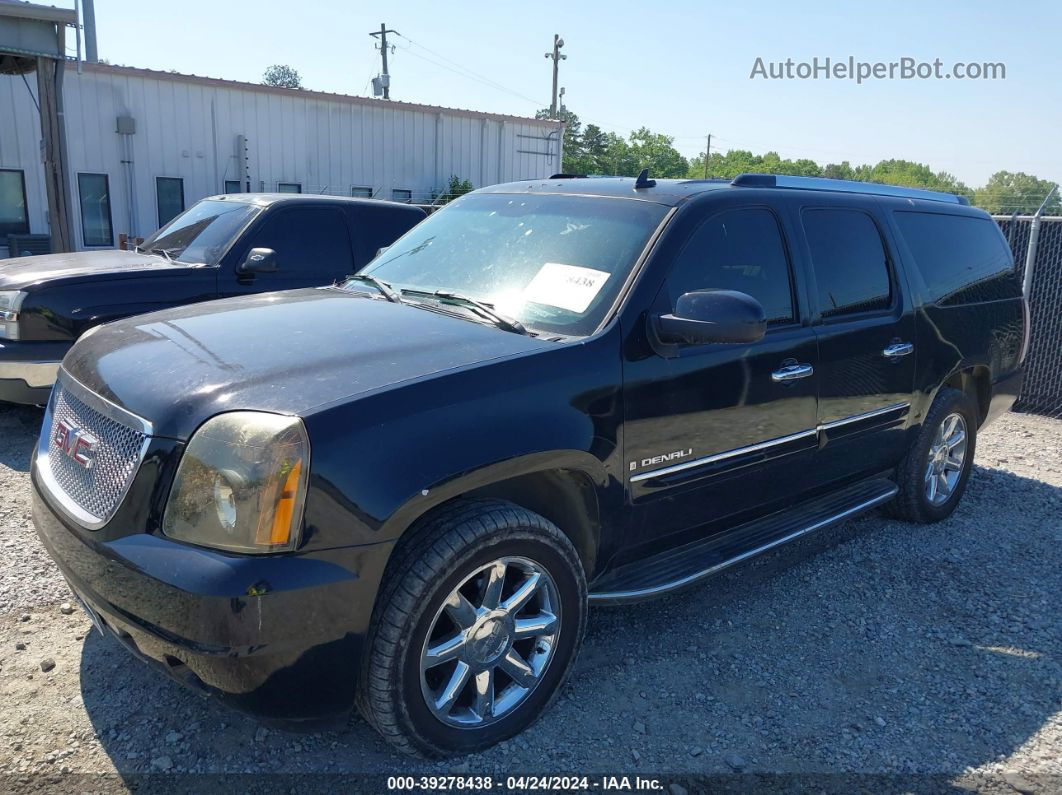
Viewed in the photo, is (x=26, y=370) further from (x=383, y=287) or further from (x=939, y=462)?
(x=939, y=462)

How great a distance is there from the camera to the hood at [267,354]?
2.48 m

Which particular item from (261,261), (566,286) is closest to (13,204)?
(261,261)

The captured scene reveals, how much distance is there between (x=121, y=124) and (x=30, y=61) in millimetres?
4016

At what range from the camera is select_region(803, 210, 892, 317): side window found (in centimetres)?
402

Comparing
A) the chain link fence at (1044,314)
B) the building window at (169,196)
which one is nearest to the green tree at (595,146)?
the building window at (169,196)

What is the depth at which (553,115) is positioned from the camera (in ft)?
152

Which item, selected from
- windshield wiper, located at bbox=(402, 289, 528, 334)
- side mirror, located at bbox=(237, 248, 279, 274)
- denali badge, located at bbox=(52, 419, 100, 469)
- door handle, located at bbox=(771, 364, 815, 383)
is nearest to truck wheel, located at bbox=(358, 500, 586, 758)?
windshield wiper, located at bbox=(402, 289, 528, 334)

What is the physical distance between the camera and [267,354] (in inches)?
110

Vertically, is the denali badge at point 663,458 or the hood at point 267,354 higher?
the hood at point 267,354

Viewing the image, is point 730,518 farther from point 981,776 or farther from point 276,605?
point 276,605

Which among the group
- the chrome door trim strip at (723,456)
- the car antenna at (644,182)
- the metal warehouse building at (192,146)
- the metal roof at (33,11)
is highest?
the metal roof at (33,11)

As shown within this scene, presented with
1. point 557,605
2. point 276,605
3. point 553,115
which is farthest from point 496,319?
point 553,115

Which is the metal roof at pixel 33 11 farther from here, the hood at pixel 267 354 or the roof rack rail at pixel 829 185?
the roof rack rail at pixel 829 185

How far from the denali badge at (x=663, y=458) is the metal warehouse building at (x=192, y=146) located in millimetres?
14221
